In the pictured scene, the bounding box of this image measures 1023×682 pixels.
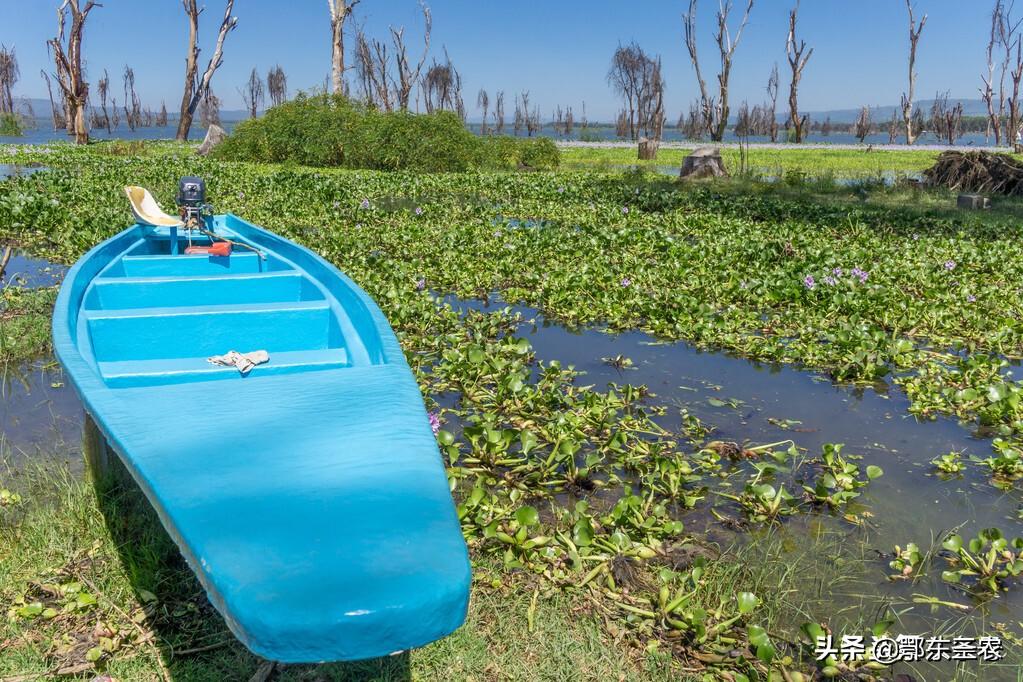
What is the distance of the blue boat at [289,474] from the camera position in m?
1.46

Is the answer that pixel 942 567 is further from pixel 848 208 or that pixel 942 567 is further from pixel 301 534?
pixel 848 208

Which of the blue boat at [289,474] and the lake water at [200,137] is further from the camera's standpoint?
the lake water at [200,137]

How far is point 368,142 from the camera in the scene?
59.8 ft

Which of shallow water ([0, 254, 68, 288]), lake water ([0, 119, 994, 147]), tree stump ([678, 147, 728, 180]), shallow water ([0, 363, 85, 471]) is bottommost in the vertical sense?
shallow water ([0, 363, 85, 471])

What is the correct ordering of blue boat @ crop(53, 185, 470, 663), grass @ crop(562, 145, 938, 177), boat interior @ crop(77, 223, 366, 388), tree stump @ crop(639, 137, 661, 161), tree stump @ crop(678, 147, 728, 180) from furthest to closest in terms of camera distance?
tree stump @ crop(639, 137, 661, 161) < grass @ crop(562, 145, 938, 177) < tree stump @ crop(678, 147, 728, 180) < boat interior @ crop(77, 223, 366, 388) < blue boat @ crop(53, 185, 470, 663)

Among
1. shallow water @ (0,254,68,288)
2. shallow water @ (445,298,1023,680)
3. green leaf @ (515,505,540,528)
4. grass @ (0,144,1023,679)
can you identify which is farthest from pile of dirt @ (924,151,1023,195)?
green leaf @ (515,505,540,528)

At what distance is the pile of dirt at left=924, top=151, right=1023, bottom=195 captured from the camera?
14.9 meters

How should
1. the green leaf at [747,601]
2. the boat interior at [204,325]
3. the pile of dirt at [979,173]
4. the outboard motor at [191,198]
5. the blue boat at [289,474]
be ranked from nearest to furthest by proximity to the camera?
the blue boat at [289,474] < the green leaf at [747,601] < the boat interior at [204,325] < the outboard motor at [191,198] < the pile of dirt at [979,173]

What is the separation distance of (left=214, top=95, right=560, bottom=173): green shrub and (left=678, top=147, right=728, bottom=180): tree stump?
4.24 metres

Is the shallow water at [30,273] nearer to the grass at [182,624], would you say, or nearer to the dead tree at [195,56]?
the grass at [182,624]

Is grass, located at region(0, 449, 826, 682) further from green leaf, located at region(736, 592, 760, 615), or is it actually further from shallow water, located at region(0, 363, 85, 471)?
shallow water, located at region(0, 363, 85, 471)

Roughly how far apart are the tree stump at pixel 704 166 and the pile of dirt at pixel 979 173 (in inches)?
167

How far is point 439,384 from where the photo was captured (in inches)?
174

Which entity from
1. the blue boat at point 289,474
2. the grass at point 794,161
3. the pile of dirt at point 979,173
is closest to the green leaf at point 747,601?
the blue boat at point 289,474
